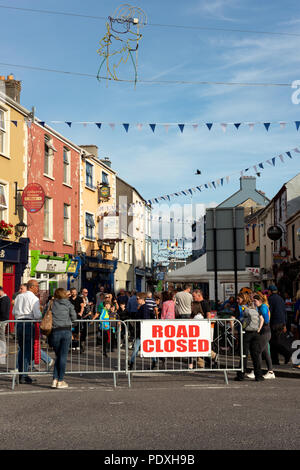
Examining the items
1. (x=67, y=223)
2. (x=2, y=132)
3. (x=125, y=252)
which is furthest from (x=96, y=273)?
(x=2, y=132)

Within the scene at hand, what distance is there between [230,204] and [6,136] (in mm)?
39437

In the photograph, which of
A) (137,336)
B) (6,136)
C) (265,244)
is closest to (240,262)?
(137,336)

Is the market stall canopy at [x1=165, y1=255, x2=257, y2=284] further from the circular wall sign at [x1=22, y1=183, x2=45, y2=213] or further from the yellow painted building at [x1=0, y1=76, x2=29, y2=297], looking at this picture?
the yellow painted building at [x1=0, y1=76, x2=29, y2=297]

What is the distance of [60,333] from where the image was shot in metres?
9.48

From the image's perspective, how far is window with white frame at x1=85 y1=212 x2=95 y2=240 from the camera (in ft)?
105

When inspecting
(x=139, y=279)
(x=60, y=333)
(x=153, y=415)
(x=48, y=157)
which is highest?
(x=48, y=157)

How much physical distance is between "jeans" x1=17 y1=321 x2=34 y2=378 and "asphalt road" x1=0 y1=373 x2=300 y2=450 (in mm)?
428

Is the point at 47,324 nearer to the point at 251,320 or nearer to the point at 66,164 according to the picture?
the point at 251,320

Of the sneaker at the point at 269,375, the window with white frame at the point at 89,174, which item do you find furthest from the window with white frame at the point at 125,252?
the sneaker at the point at 269,375

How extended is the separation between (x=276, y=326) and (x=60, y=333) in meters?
5.30

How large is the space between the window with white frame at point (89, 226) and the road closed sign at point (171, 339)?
73.5 feet

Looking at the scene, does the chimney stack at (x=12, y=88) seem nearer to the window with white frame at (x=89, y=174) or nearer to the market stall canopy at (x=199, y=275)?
the window with white frame at (x=89, y=174)

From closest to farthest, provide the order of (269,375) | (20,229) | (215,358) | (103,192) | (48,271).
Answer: (269,375) → (215,358) → (20,229) → (48,271) → (103,192)

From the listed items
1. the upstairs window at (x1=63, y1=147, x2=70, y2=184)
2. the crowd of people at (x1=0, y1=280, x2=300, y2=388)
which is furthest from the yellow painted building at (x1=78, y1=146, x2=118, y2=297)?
the crowd of people at (x1=0, y1=280, x2=300, y2=388)
